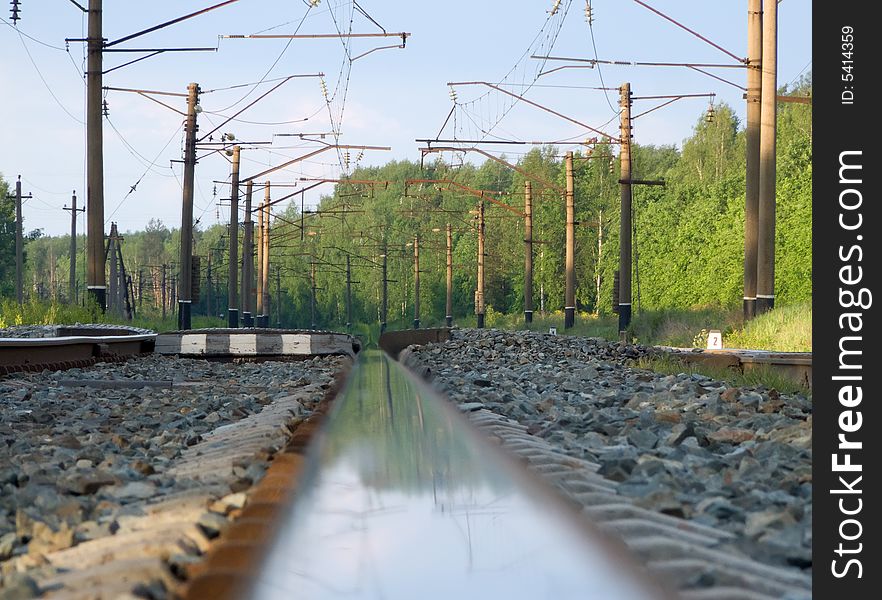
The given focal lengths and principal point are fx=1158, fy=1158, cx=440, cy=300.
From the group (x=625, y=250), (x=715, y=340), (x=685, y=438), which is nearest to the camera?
(x=685, y=438)

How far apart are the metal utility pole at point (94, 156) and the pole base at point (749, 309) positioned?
13.7 m

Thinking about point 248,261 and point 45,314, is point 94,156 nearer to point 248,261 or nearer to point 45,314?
point 45,314

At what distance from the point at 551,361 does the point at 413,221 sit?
120790 mm

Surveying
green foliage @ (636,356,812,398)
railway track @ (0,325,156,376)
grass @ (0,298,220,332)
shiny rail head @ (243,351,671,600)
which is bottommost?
shiny rail head @ (243,351,671,600)

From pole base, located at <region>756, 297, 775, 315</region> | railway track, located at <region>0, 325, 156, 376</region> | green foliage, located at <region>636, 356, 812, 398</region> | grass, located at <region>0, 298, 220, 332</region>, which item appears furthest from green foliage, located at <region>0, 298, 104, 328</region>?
pole base, located at <region>756, 297, 775, 315</region>

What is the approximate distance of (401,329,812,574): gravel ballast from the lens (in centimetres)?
460

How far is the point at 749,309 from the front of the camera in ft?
80.2

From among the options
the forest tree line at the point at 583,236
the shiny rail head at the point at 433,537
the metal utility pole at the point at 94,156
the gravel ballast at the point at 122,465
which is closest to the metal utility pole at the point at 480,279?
the forest tree line at the point at 583,236

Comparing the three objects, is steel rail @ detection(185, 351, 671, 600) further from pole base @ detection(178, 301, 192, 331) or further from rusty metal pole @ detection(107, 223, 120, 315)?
rusty metal pole @ detection(107, 223, 120, 315)

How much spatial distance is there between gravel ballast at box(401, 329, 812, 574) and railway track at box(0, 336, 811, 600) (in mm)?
136

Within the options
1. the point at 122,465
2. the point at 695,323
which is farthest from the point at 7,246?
the point at 122,465

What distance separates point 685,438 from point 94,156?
20.3 m

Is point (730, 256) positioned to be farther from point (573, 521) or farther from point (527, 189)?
point (573, 521)
